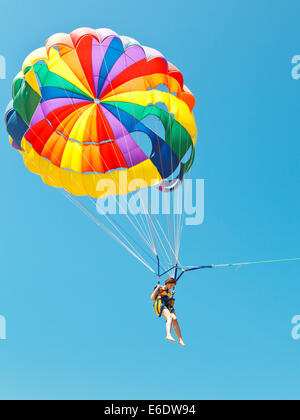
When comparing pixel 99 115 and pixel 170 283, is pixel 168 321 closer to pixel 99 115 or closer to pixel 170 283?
pixel 170 283

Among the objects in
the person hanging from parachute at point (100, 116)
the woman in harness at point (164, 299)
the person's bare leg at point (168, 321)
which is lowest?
the person's bare leg at point (168, 321)

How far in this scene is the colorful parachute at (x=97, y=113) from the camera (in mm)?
11203

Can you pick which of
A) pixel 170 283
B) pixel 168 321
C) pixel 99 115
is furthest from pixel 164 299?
pixel 99 115

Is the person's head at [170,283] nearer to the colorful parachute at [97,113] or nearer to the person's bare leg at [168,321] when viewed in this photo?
the person's bare leg at [168,321]

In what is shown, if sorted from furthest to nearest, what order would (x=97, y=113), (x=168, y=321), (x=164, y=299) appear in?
(x=97, y=113), (x=164, y=299), (x=168, y=321)

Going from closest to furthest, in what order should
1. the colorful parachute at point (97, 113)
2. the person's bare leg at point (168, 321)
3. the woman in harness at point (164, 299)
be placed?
1. the person's bare leg at point (168, 321)
2. the woman in harness at point (164, 299)
3. the colorful parachute at point (97, 113)

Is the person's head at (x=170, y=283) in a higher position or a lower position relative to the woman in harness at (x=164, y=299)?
higher

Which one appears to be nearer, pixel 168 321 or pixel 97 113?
pixel 168 321

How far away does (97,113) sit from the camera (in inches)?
480

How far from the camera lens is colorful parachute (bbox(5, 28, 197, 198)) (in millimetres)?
11203

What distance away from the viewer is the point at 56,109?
11922 mm

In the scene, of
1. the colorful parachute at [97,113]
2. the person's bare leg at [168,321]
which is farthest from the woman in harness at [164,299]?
the colorful parachute at [97,113]

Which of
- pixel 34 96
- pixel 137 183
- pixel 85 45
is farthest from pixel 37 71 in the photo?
pixel 137 183

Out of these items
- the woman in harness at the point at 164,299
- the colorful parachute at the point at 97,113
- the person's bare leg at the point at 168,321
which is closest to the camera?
the person's bare leg at the point at 168,321
